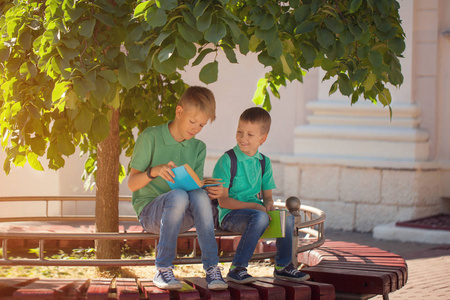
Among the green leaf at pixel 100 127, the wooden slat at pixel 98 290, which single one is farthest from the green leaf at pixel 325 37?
the wooden slat at pixel 98 290

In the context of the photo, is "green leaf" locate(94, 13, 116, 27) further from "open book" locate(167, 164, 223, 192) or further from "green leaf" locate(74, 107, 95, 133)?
"open book" locate(167, 164, 223, 192)

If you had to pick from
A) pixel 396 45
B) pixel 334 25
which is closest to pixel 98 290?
pixel 334 25

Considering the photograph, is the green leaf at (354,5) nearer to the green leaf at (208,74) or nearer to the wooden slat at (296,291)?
the green leaf at (208,74)

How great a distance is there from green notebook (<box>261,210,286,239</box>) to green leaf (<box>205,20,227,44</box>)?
117 centimetres

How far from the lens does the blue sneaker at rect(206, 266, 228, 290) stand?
10.8 ft

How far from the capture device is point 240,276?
3.51 m

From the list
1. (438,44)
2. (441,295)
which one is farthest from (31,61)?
(438,44)

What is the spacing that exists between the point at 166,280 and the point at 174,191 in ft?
1.40

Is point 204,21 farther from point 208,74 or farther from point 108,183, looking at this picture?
point 108,183

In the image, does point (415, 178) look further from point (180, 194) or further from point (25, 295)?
point (25, 295)

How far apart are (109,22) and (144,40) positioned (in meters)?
0.32

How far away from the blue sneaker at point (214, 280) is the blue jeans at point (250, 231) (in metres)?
0.25

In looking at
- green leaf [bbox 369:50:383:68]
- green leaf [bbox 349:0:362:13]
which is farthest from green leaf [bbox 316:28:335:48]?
green leaf [bbox 369:50:383:68]

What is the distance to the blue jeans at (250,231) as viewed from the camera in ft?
11.7
